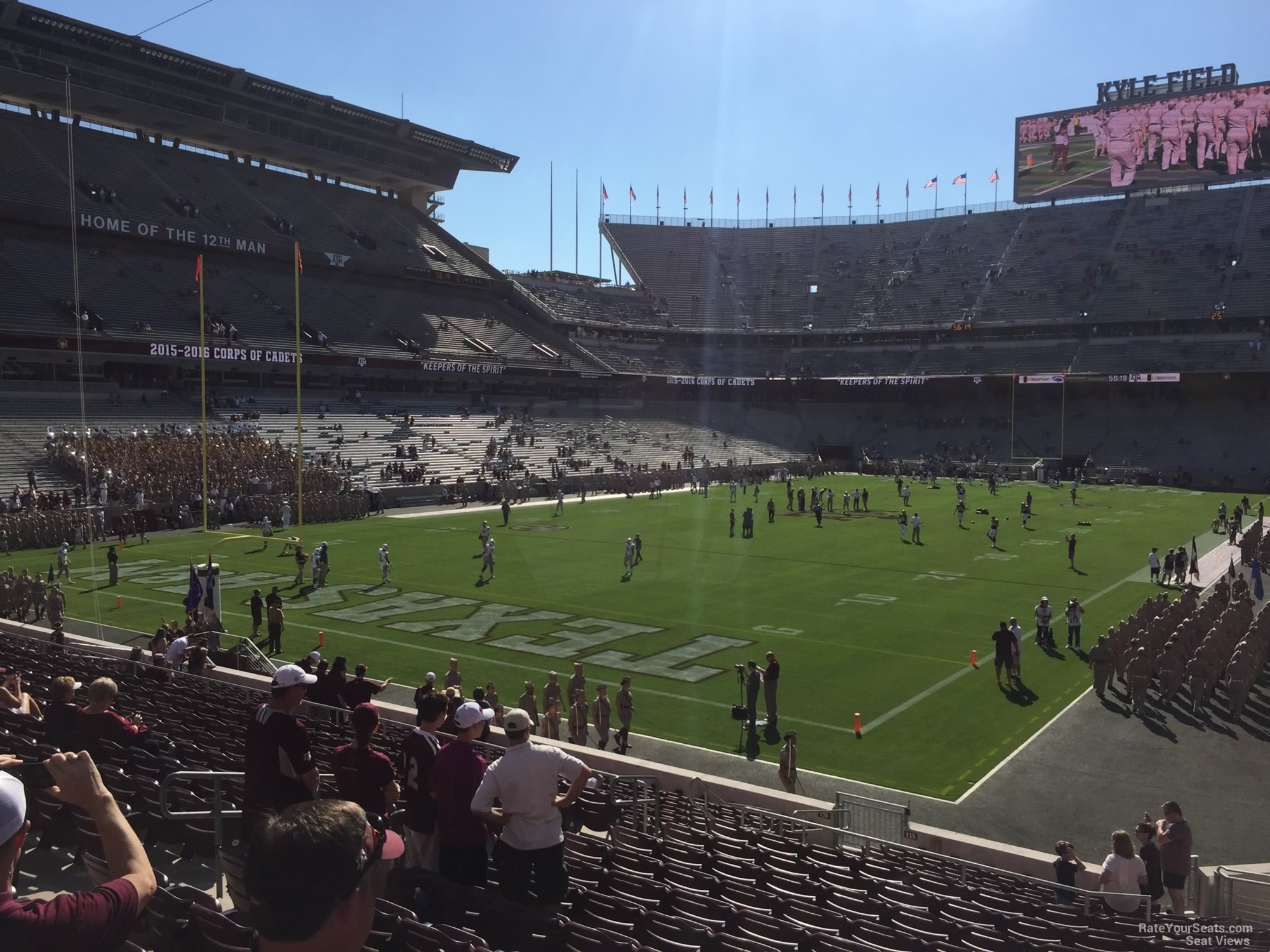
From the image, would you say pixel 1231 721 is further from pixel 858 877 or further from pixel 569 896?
pixel 569 896

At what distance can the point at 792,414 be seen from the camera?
265 feet

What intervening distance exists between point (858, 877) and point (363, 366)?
53.3m

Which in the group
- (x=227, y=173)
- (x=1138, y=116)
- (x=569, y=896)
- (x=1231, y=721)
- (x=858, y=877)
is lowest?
(x=1231, y=721)

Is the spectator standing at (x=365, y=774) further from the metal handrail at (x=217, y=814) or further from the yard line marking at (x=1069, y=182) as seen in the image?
the yard line marking at (x=1069, y=182)

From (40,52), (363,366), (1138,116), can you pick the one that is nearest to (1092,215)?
(1138,116)

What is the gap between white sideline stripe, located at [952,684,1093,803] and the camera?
42.5 feet

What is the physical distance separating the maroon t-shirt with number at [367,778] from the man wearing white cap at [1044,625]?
57.5 ft

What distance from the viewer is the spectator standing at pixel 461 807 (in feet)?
17.4

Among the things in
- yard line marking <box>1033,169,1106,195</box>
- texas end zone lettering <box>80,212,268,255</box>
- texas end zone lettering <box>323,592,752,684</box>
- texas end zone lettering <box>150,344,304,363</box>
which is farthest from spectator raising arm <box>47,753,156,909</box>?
yard line marking <box>1033,169,1106,195</box>

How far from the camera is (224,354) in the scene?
49.1 m

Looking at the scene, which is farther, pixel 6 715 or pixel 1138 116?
pixel 1138 116

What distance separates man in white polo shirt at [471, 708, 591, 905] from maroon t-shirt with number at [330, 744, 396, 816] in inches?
25.1

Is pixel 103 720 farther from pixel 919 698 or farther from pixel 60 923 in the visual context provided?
pixel 919 698

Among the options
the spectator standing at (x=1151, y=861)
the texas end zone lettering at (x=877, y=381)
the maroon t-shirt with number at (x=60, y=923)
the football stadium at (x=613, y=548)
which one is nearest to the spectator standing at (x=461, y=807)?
the football stadium at (x=613, y=548)
